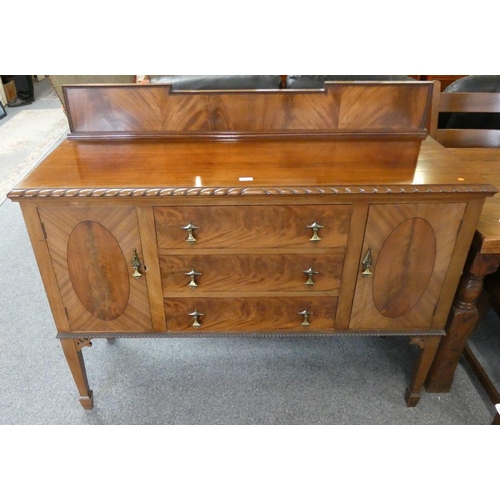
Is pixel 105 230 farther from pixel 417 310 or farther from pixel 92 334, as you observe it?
pixel 417 310

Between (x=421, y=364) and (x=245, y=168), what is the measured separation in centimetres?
83

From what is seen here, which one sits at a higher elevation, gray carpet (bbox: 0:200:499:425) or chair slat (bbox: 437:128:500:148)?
chair slat (bbox: 437:128:500:148)

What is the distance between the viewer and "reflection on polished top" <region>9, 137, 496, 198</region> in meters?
0.96

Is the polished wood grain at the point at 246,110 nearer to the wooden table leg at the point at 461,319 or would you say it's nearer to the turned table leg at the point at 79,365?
the wooden table leg at the point at 461,319

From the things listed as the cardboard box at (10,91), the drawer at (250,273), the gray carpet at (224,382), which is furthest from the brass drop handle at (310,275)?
the cardboard box at (10,91)

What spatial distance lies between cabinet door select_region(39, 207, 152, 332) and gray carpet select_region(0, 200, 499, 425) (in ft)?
1.15

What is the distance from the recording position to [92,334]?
1190 millimetres

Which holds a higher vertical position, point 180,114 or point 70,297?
point 180,114

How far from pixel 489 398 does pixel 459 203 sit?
77 cm

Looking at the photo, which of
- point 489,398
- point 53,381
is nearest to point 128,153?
point 53,381

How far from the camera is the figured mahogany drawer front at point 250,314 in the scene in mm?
1147

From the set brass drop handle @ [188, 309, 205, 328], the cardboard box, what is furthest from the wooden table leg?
the cardboard box

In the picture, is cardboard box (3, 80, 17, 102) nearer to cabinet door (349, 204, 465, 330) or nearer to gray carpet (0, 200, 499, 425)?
gray carpet (0, 200, 499, 425)

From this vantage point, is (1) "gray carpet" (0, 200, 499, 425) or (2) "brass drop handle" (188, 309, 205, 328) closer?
(2) "brass drop handle" (188, 309, 205, 328)
